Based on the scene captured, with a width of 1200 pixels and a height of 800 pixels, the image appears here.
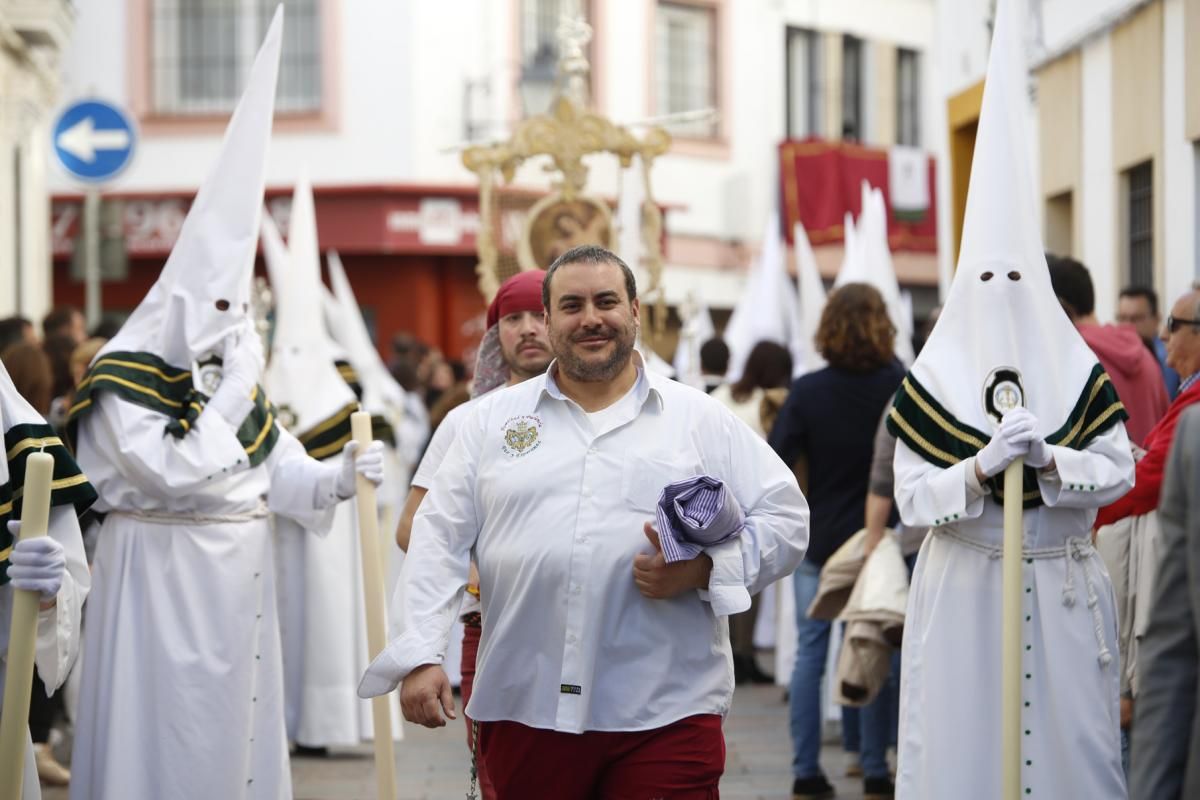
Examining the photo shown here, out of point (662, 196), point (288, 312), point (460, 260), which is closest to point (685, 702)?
point (288, 312)

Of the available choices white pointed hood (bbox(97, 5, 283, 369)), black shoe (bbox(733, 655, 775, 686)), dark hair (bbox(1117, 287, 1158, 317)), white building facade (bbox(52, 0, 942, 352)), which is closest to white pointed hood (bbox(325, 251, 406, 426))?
black shoe (bbox(733, 655, 775, 686))

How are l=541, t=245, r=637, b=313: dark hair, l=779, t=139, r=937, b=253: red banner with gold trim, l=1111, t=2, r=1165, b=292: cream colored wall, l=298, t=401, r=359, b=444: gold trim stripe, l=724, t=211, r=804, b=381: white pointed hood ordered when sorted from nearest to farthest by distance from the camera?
l=541, t=245, r=637, b=313: dark hair
l=298, t=401, r=359, b=444: gold trim stripe
l=1111, t=2, r=1165, b=292: cream colored wall
l=724, t=211, r=804, b=381: white pointed hood
l=779, t=139, r=937, b=253: red banner with gold trim

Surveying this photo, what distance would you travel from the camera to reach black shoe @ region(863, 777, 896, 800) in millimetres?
8430

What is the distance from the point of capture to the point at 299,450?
786cm

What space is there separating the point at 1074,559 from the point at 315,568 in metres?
5.03

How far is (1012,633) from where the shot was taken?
19.4ft

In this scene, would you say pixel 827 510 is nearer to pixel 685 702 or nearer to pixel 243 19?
pixel 685 702

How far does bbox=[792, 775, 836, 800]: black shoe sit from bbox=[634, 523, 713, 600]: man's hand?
377 cm

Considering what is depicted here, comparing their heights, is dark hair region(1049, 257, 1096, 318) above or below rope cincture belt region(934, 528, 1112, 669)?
above

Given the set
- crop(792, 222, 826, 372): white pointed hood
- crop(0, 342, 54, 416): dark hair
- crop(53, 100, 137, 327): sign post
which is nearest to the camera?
crop(0, 342, 54, 416): dark hair

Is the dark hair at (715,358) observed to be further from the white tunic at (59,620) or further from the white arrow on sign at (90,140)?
the white tunic at (59,620)

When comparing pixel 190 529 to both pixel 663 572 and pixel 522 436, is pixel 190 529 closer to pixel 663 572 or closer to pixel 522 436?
pixel 522 436

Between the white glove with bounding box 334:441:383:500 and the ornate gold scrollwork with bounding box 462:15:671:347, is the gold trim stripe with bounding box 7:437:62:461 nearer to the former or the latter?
the white glove with bounding box 334:441:383:500

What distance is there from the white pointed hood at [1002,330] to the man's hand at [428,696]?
221cm
